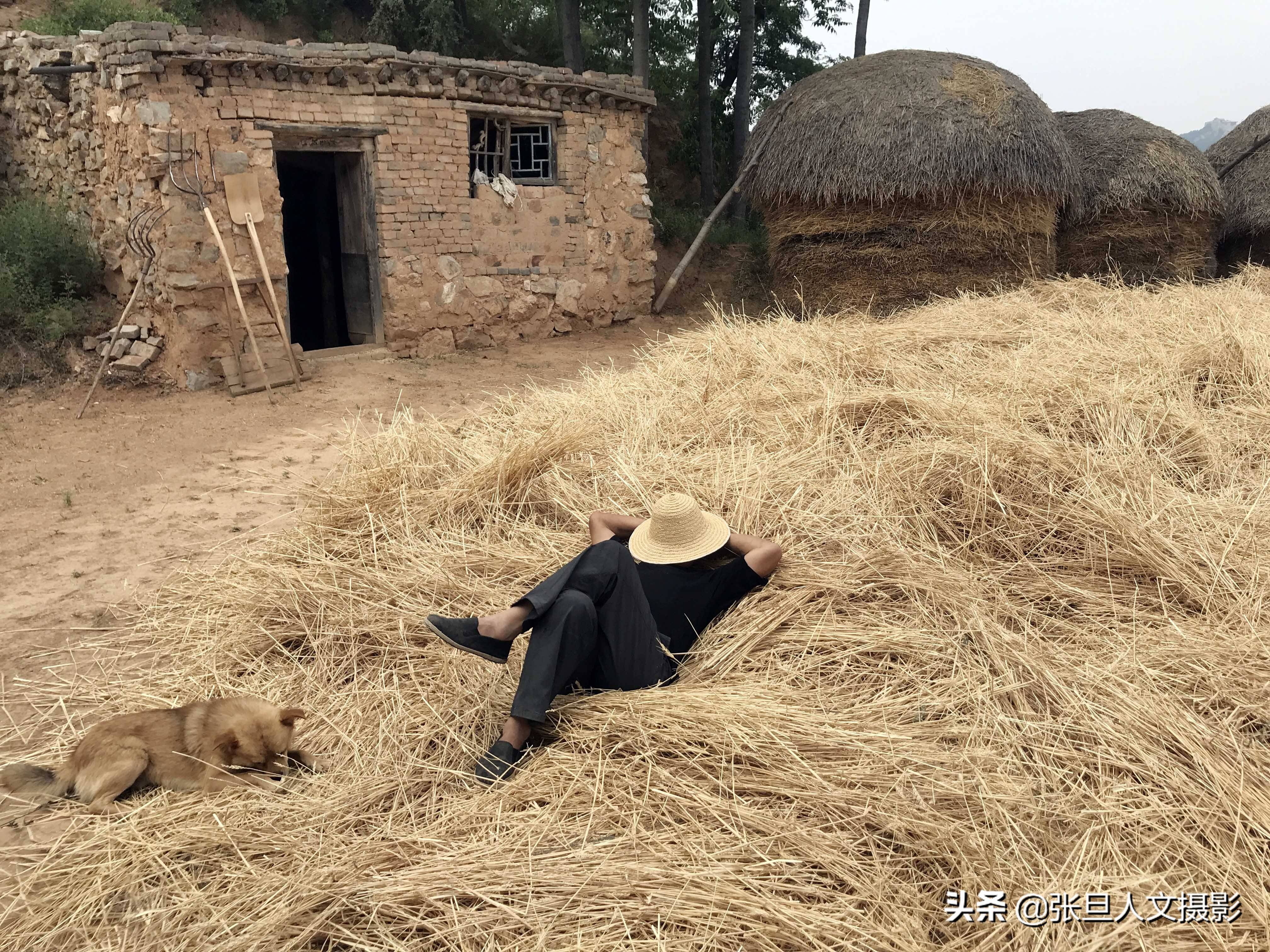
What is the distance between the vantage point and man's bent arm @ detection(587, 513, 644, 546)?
129 inches

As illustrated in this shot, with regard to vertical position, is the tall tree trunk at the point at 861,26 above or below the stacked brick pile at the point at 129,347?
above

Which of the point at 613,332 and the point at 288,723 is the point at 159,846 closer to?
the point at 288,723

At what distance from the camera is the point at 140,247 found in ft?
24.3

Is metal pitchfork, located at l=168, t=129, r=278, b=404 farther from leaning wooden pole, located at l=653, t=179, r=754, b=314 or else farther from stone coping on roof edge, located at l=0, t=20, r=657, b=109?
leaning wooden pole, located at l=653, t=179, r=754, b=314

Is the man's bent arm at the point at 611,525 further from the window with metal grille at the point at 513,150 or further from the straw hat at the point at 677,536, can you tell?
the window with metal grille at the point at 513,150

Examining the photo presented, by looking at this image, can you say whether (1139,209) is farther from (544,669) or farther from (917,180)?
(544,669)

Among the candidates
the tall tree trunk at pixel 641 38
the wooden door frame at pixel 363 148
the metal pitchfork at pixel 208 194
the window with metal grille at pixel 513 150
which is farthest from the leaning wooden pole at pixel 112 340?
the tall tree trunk at pixel 641 38

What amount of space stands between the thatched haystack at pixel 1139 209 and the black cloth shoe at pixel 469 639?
9222 mm

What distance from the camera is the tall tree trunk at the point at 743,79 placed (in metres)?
12.7

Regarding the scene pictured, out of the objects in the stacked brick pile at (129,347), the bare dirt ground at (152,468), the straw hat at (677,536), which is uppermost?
the straw hat at (677,536)

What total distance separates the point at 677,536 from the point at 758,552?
28cm

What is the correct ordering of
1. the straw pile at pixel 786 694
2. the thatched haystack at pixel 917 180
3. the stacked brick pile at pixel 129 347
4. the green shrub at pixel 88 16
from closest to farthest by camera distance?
the straw pile at pixel 786 694, the stacked brick pile at pixel 129 347, the thatched haystack at pixel 917 180, the green shrub at pixel 88 16

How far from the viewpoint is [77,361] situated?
7.74m

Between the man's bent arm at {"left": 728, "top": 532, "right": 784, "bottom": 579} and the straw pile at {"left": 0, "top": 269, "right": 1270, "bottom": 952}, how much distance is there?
95 millimetres
